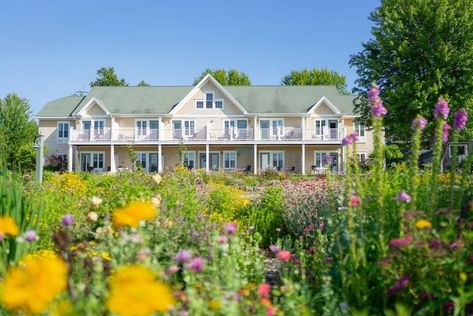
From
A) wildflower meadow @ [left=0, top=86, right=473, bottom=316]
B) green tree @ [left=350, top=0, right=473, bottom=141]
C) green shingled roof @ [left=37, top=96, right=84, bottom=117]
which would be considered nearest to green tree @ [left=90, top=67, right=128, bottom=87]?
green shingled roof @ [left=37, top=96, right=84, bottom=117]

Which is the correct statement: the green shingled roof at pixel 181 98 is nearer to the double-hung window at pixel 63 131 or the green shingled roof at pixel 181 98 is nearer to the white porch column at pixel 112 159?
the double-hung window at pixel 63 131

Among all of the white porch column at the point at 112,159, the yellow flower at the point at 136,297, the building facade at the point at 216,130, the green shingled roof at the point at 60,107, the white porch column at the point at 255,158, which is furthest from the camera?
the green shingled roof at the point at 60,107

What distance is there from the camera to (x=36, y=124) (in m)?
41.4

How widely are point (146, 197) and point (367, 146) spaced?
36750mm

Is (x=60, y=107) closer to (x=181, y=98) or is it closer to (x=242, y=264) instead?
(x=181, y=98)

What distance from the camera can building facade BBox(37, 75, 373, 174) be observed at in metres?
36.9

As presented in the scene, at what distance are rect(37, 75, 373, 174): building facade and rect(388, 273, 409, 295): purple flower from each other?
3327 centimetres

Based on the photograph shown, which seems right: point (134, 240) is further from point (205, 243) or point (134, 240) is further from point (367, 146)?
point (367, 146)

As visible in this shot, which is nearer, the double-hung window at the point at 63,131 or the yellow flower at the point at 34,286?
the yellow flower at the point at 34,286

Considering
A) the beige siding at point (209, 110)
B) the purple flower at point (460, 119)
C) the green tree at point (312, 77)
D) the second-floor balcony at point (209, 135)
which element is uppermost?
the green tree at point (312, 77)

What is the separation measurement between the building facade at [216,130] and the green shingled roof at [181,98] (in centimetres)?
9

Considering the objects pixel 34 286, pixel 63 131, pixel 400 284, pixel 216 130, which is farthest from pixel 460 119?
pixel 63 131

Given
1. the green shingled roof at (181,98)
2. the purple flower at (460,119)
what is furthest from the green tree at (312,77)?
the purple flower at (460,119)

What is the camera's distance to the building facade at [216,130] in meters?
36.9
